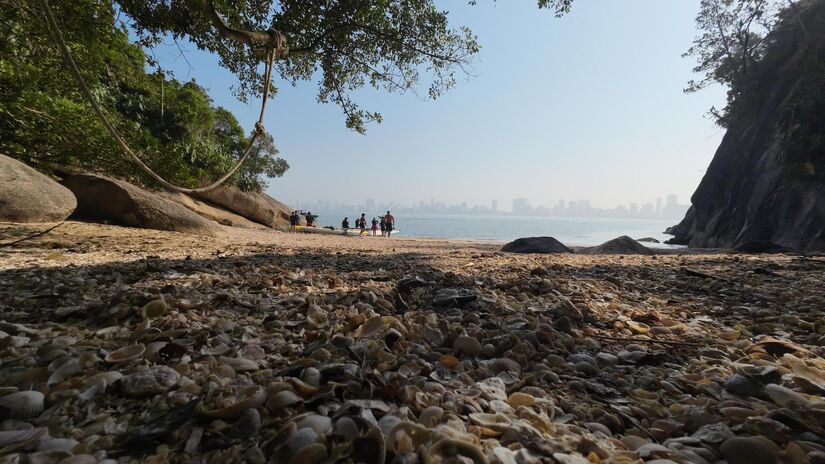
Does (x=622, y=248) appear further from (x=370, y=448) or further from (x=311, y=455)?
(x=311, y=455)

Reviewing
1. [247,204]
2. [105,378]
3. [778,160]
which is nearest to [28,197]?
[105,378]

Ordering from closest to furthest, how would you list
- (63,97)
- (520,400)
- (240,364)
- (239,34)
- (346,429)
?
(346,429) → (520,400) → (240,364) → (239,34) → (63,97)

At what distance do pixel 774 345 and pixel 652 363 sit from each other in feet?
2.50

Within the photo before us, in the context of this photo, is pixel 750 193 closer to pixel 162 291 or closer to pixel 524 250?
pixel 524 250

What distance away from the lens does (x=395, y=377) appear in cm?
162

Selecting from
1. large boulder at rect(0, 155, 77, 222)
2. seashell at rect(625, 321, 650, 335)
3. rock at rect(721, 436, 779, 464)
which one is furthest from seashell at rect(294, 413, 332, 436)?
large boulder at rect(0, 155, 77, 222)

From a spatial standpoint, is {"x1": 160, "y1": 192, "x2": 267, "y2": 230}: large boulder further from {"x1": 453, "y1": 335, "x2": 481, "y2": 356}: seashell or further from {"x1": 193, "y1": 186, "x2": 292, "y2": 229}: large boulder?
{"x1": 453, "y1": 335, "x2": 481, "y2": 356}: seashell

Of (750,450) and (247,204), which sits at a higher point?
(247,204)

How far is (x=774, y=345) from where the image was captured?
213 centimetres

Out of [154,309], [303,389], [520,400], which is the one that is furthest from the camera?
[154,309]

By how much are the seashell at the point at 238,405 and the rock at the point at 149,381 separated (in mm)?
296

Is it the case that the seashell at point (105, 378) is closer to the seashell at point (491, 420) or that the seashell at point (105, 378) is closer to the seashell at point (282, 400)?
the seashell at point (282, 400)

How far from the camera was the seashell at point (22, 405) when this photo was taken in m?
1.25

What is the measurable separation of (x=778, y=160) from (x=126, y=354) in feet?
90.5
